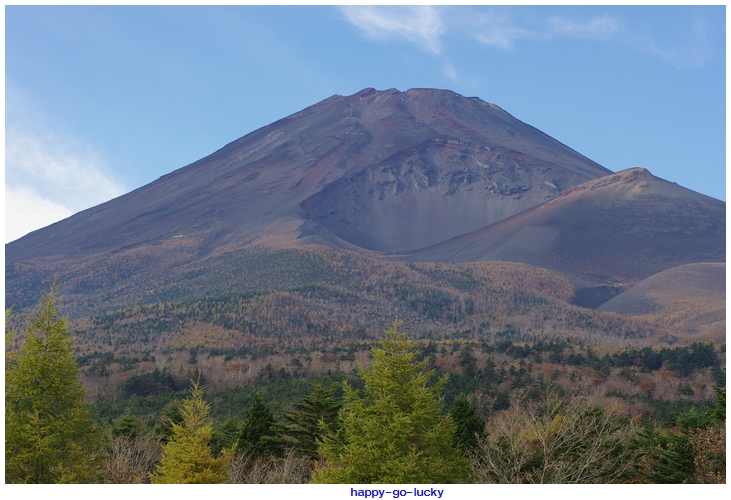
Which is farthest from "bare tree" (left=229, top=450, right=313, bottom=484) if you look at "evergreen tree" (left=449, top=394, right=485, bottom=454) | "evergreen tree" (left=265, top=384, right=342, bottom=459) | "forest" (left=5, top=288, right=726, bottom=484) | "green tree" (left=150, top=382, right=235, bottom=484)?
"evergreen tree" (left=449, top=394, right=485, bottom=454)

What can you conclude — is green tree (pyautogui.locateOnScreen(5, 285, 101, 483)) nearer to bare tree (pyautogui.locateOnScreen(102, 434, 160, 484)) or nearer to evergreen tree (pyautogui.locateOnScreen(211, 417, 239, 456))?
bare tree (pyautogui.locateOnScreen(102, 434, 160, 484))

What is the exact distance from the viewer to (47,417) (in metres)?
19.0

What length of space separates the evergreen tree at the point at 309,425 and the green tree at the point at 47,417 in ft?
35.1

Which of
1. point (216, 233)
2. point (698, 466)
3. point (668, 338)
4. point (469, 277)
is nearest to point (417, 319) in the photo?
point (469, 277)

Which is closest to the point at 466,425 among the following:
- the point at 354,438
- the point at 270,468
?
the point at 270,468

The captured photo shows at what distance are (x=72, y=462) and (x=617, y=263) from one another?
6896 inches

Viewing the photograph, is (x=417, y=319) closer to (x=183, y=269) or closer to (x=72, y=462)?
(x=183, y=269)

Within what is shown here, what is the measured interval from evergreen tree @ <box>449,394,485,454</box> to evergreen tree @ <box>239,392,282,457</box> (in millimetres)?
7671

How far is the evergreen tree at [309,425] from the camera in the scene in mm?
29750

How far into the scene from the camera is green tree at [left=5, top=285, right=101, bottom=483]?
1822 centimetres

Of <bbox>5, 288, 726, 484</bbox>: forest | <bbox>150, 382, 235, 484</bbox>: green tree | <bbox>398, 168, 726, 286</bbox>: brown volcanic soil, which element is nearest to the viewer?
<bbox>5, 288, 726, 484</bbox>: forest

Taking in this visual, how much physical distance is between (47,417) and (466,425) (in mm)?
14367

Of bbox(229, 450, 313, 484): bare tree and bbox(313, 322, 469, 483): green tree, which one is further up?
bbox(313, 322, 469, 483): green tree
